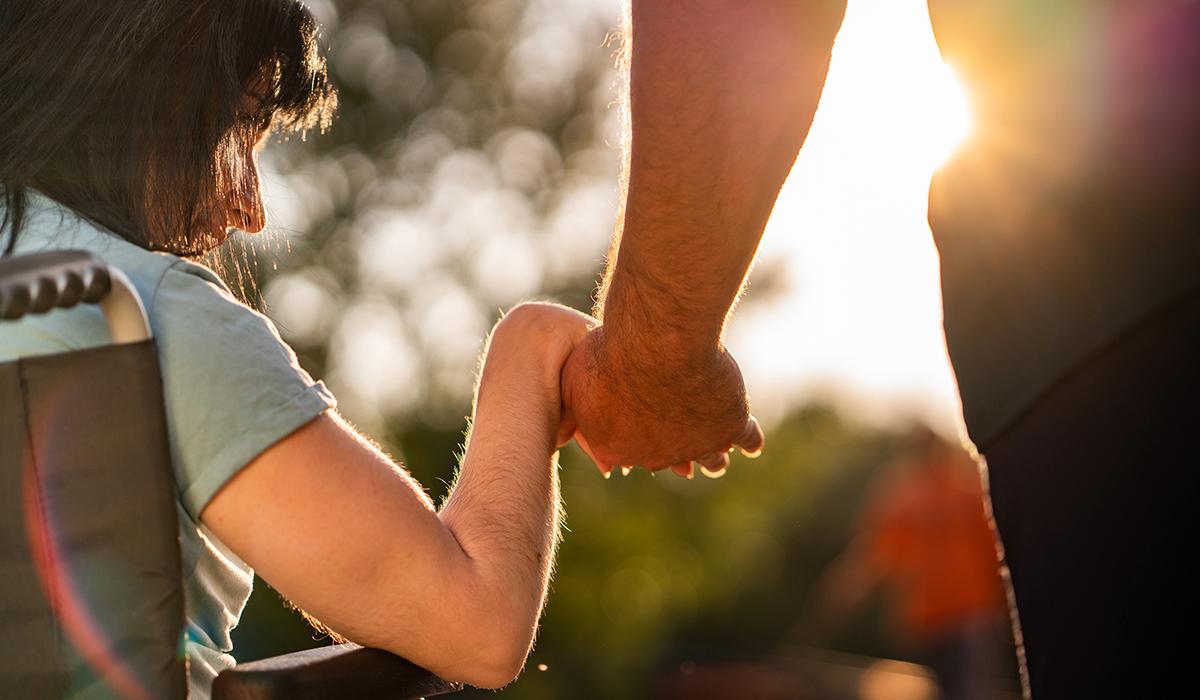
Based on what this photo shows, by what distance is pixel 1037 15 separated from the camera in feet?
4.89

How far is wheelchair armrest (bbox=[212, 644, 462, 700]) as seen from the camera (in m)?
1.38

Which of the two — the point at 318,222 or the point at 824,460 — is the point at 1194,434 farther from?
Result: the point at 824,460

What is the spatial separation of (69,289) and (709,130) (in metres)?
0.89

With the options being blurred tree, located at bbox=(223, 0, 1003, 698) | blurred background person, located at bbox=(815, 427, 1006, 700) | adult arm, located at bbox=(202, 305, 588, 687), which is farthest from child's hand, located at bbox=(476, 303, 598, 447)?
blurred tree, located at bbox=(223, 0, 1003, 698)

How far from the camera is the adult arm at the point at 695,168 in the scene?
174 centimetres

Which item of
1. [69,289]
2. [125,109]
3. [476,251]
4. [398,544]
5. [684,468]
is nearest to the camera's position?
[69,289]

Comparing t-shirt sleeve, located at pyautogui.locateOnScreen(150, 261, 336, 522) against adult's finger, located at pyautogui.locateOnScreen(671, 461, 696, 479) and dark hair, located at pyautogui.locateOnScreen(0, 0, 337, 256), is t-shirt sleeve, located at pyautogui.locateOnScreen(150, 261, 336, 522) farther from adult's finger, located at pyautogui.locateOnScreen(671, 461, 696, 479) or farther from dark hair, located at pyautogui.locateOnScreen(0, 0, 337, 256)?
adult's finger, located at pyautogui.locateOnScreen(671, 461, 696, 479)

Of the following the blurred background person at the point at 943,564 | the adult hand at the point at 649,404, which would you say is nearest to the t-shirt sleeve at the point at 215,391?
the adult hand at the point at 649,404

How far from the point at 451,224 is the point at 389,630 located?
16267 millimetres

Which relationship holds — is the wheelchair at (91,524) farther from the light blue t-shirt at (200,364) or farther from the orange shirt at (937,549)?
the orange shirt at (937,549)

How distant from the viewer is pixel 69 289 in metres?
1.30

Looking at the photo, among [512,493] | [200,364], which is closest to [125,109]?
[200,364]

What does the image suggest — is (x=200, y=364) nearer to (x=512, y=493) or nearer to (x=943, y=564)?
(x=512, y=493)

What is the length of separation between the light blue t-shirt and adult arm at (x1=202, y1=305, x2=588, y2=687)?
0.10 ft
